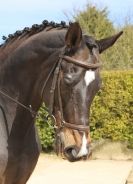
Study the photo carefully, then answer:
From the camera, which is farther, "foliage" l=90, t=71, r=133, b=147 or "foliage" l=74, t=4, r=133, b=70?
"foliage" l=74, t=4, r=133, b=70

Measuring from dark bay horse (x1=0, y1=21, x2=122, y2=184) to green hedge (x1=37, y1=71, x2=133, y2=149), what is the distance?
740 cm

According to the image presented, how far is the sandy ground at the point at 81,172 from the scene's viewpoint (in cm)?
847

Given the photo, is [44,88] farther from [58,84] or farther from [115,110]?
[115,110]

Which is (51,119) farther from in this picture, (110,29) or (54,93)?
(110,29)

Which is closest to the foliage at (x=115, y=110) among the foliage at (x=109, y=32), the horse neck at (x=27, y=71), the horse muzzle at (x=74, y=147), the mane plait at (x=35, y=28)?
the foliage at (x=109, y=32)

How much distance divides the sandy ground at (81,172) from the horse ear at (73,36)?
473cm

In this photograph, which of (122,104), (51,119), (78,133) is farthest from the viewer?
(122,104)

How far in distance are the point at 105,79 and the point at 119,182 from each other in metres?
3.82

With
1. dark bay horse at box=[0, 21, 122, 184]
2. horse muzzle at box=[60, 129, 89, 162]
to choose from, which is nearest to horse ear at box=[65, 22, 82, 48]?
dark bay horse at box=[0, 21, 122, 184]

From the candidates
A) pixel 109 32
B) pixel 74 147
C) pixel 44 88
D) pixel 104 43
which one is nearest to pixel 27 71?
pixel 44 88

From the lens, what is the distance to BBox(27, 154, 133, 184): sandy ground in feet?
27.8

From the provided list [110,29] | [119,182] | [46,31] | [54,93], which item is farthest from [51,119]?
[110,29]

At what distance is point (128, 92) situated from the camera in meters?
11.5

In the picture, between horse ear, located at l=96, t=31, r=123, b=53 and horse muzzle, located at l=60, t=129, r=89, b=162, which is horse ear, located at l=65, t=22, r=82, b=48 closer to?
horse ear, located at l=96, t=31, r=123, b=53
